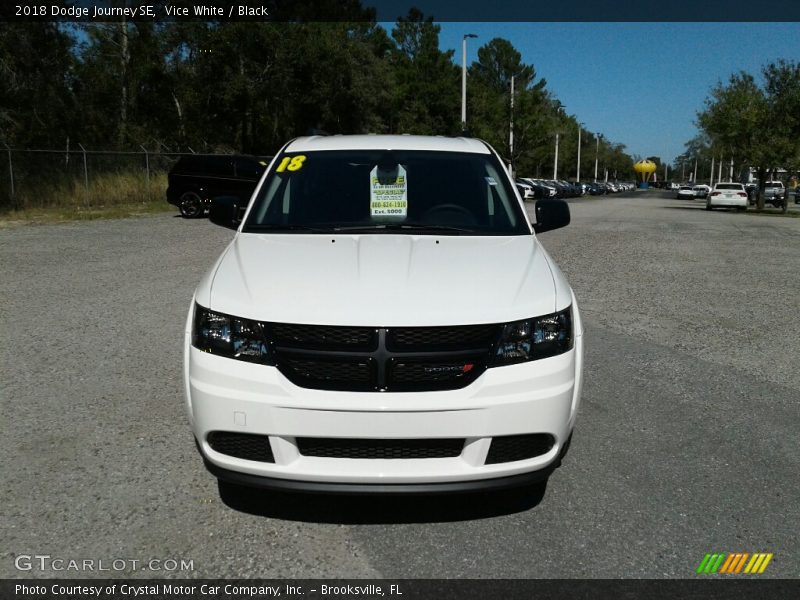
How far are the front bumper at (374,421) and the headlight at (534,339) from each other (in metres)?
0.05

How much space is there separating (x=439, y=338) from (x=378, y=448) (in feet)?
1.62

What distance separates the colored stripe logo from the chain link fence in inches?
899

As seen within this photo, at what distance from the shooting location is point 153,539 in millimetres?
3002

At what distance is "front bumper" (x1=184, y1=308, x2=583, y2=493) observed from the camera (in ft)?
9.04

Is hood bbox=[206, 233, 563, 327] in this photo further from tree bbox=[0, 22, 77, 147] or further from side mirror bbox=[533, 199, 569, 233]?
tree bbox=[0, 22, 77, 147]

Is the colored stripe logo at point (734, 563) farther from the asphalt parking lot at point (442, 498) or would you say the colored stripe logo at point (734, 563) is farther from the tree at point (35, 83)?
the tree at point (35, 83)

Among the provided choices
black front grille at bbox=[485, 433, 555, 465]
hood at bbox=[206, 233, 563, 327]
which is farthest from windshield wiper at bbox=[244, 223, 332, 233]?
black front grille at bbox=[485, 433, 555, 465]

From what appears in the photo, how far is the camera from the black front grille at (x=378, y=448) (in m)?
2.80

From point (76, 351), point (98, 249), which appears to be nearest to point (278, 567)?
point (76, 351)

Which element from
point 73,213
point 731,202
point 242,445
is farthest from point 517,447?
point 731,202

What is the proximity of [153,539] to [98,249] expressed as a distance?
1161cm

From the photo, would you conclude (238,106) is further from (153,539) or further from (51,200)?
(153,539)

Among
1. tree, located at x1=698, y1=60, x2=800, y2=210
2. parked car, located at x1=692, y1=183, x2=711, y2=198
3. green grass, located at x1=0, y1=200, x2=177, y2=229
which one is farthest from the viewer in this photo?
parked car, located at x1=692, y1=183, x2=711, y2=198

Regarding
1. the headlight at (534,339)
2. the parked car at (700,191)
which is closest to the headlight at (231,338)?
the headlight at (534,339)
